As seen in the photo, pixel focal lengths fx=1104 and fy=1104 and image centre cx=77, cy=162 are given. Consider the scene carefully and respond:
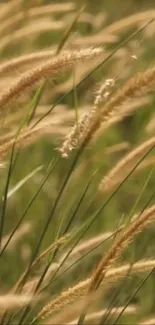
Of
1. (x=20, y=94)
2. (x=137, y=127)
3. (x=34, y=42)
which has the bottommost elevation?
(x=20, y=94)

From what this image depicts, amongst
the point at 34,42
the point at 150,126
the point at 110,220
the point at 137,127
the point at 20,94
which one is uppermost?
the point at 34,42

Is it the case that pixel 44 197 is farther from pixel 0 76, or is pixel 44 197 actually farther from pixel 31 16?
pixel 0 76

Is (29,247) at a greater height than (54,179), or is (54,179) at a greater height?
(54,179)

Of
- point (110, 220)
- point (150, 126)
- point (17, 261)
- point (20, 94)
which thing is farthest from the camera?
point (110, 220)

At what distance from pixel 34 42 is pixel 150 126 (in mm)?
1966

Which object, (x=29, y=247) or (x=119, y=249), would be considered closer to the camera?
(x=119, y=249)

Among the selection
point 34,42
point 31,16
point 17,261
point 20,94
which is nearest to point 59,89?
point 31,16

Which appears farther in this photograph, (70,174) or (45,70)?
(70,174)

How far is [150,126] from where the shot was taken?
1988 mm

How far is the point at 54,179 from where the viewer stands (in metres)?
2.91

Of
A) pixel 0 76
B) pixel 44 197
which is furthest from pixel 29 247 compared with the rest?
pixel 0 76

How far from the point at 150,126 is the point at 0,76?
518 millimetres

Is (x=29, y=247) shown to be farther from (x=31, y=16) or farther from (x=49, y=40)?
(x=49, y=40)

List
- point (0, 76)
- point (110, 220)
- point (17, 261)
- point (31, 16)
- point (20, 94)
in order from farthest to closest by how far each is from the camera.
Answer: point (110, 220) < point (17, 261) < point (31, 16) < point (0, 76) < point (20, 94)
